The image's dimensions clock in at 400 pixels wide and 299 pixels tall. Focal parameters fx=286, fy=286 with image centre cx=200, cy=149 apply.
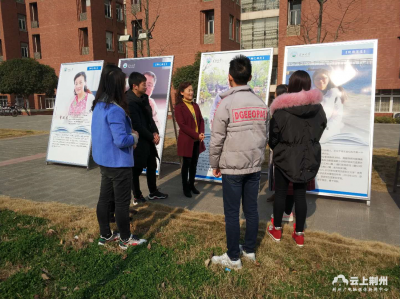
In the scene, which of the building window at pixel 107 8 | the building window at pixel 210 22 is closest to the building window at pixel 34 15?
the building window at pixel 107 8

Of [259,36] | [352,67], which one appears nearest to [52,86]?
[259,36]

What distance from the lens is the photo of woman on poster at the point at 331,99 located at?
4.44 metres

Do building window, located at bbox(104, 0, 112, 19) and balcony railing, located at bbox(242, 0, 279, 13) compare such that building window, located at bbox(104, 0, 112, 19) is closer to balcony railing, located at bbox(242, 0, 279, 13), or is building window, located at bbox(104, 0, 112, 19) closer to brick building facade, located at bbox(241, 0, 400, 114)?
balcony railing, located at bbox(242, 0, 279, 13)

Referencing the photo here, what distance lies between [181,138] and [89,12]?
2995 centimetres

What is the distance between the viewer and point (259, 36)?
88.7 feet

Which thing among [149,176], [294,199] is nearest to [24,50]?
[149,176]

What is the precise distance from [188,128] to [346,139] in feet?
8.04

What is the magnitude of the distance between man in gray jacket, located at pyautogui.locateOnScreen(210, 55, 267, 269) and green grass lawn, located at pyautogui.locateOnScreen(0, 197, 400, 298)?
44 cm

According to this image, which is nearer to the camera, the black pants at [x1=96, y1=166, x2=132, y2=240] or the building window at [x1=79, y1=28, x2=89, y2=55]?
the black pants at [x1=96, y1=166, x2=132, y2=240]

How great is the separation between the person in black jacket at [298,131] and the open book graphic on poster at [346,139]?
5.41 ft

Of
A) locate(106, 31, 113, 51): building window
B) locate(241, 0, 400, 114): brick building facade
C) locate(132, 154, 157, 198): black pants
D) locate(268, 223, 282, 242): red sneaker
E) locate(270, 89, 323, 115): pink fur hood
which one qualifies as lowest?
locate(268, 223, 282, 242): red sneaker

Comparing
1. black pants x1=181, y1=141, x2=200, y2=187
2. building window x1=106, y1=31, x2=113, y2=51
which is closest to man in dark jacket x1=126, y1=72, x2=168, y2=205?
black pants x1=181, y1=141, x2=200, y2=187

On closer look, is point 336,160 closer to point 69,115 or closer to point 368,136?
point 368,136

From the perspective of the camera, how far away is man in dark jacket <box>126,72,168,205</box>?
3957mm
